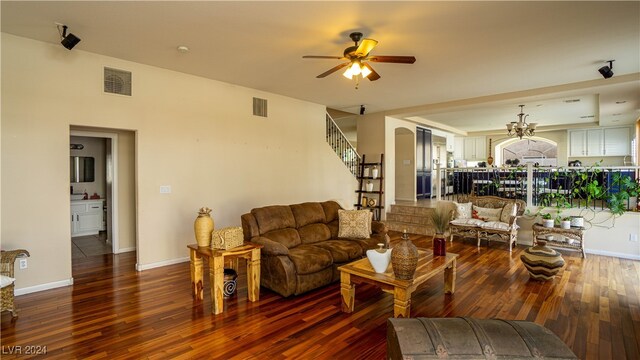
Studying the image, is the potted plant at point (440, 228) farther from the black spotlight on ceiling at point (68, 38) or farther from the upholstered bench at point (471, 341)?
the black spotlight on ceiling at point (68, 38)

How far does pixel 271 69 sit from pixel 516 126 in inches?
236

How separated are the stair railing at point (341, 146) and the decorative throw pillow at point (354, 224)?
3198mm

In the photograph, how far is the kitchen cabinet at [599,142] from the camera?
32.5 feet

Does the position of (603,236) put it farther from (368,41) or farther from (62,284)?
(62,284)

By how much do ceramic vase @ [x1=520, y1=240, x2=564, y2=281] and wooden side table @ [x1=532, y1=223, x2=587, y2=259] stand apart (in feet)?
4.25

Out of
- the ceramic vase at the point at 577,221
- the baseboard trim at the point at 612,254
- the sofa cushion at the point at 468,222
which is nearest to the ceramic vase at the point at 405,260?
the sofa cushion at the point at 468,222

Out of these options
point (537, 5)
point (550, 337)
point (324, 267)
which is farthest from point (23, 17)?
point (550, 337)

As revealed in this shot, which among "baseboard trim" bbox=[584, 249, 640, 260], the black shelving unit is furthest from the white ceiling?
"baseboard trim" bbox=[584, 249, 640, 260]

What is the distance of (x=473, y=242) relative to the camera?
21.4 ft

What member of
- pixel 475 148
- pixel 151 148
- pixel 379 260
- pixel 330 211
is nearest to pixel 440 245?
pixel 379 260

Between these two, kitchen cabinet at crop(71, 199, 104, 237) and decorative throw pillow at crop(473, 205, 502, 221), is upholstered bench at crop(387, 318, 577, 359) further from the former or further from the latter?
kitchen cabinet at crop(71, 199, 104, 237)

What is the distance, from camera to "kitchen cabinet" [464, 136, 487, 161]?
12797 millimetres

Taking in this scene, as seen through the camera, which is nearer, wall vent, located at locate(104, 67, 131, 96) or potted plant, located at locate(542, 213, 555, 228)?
wall vent, located at locate(104, 67, 131, 96)

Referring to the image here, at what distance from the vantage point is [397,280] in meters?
2.86
